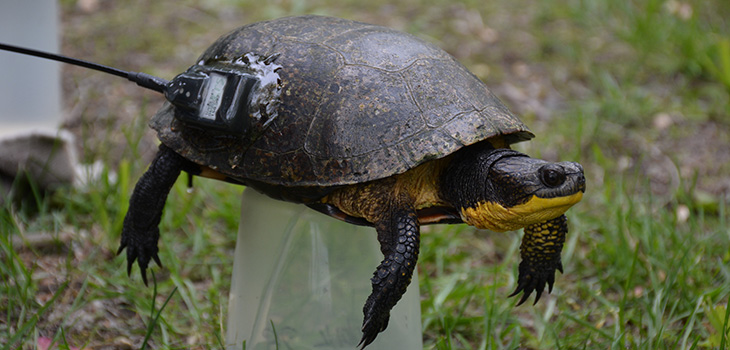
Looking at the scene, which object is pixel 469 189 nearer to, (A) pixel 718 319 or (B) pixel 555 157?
(A) pixel 718 319

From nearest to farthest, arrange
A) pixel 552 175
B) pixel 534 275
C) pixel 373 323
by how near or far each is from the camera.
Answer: pixel 552 175
pixel 373 323
pixel 534 275

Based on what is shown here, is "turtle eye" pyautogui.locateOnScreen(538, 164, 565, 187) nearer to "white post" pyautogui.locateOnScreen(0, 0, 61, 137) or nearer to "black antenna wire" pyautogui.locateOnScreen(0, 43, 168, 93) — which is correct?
"black antenna wire" pyautogui.locateOnScreen(0, 43, 168, 93)

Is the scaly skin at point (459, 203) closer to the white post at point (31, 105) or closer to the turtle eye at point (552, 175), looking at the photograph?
the turtle eye at point (552, 175)

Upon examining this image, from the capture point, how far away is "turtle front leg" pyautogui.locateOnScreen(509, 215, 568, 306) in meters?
1.71

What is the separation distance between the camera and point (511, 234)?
2994mm

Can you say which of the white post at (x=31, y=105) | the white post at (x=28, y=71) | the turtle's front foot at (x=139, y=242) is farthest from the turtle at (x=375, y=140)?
the white post at (x=28, y=71)

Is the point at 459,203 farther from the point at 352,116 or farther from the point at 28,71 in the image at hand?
the point at 28,71

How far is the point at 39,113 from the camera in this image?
3.04 m

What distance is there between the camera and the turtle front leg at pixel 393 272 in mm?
1481

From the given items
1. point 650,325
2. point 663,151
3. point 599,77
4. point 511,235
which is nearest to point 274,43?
point 650,325

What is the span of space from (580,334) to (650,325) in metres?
0.21

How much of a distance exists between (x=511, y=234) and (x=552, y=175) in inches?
65.2

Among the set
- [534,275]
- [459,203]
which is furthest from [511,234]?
[459,203]

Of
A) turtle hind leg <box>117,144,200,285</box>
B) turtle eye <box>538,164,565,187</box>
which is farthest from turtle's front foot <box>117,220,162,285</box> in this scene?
turtle eye <box>538,164,565,187</box>
